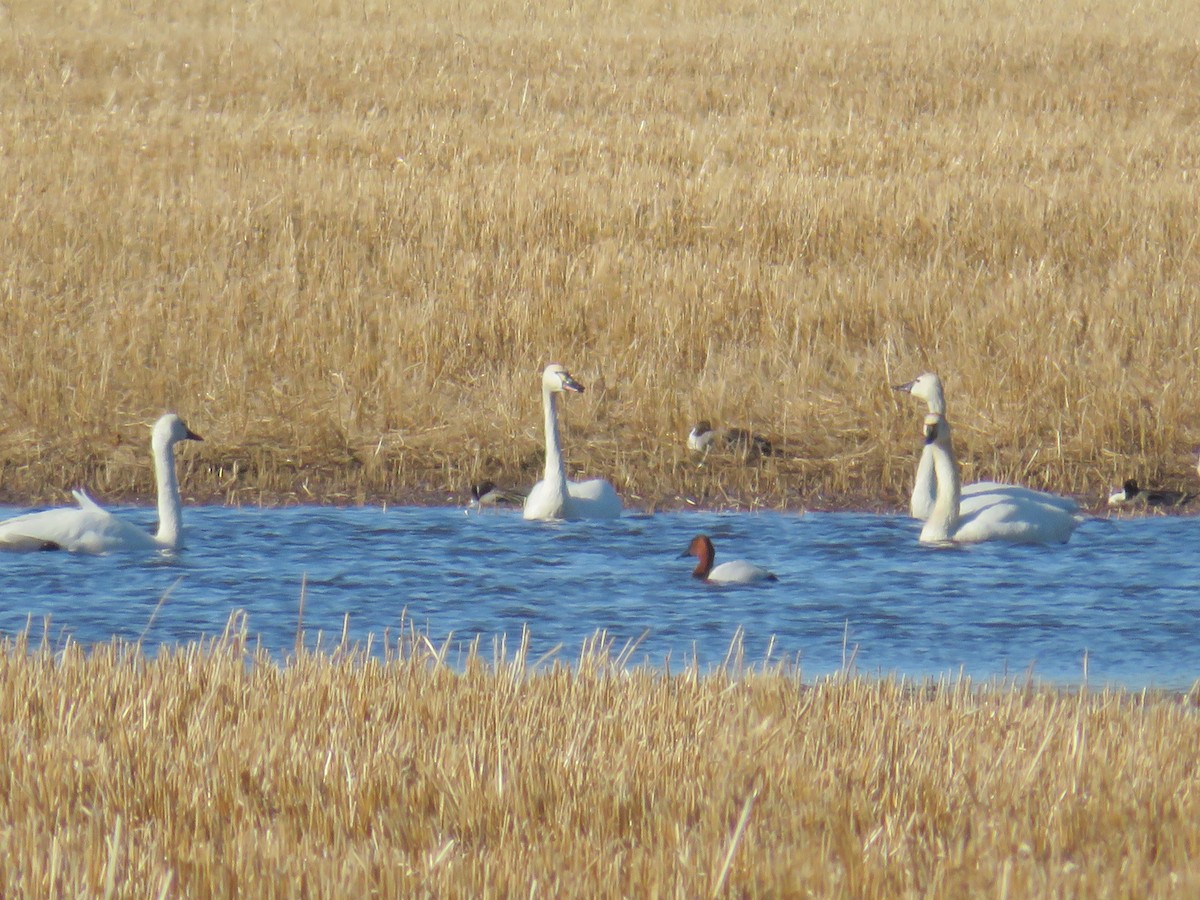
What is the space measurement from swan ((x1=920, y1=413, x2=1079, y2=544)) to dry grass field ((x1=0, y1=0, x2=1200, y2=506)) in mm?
1132

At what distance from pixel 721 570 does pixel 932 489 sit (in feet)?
7.88

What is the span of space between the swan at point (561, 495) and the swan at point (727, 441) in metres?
0.87

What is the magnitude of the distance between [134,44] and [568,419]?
18.0 metres

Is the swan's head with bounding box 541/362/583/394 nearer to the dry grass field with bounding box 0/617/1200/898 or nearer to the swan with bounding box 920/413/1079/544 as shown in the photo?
the swan with bounding box 920/413/1079/544

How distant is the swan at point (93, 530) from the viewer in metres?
9.13

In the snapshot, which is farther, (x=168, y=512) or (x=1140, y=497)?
(x=1140, y=497)

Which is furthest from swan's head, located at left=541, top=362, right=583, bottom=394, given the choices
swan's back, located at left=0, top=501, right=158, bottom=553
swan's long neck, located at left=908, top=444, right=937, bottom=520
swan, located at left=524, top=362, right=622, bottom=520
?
swan's back, located at left=0, top=501, right=158, bottom=553

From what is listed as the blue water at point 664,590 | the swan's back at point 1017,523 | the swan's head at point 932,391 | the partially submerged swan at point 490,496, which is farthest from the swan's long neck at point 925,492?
the partially submerged swan at point 490,496

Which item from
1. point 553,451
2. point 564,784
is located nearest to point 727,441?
point 553,451

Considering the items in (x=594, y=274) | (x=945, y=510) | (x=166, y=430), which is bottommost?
(x=945, y=510)

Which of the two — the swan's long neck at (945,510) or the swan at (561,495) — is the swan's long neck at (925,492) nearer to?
the swan's long neck at (945,510)

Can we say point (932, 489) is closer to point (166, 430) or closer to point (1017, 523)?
point (1017, 523)

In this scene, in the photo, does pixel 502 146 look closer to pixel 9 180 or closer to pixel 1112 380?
pixel 9 180

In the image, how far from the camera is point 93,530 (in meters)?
9.15
